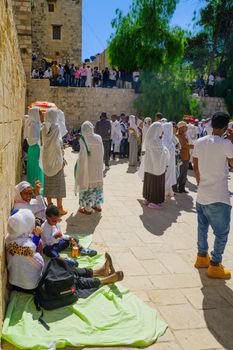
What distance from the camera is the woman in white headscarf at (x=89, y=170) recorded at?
6273 millimetres

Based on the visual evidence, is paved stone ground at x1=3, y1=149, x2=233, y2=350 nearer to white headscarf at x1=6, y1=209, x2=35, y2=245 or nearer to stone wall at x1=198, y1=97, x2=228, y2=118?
white headscarf at x1=6, y1=209, x2=35, y2=245

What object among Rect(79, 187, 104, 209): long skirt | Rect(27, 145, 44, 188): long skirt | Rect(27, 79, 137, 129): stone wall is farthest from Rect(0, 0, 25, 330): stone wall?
Rect(27, 79, 137, 129): stone wall

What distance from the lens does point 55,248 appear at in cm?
424

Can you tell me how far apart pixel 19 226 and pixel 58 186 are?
2803 mm

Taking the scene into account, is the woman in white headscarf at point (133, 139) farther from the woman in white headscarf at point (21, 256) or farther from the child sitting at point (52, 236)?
the woman in white headscarf at point (21, 256)

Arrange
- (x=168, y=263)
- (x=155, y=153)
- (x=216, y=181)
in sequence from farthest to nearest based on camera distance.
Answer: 1. (x=155, y=153)
2. (x=168, y=263)
3. (x=216, y=181)

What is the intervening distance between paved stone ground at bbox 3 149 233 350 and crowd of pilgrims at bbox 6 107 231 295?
0.36m

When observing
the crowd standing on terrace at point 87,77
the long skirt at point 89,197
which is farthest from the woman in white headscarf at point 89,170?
the crowd standing on terrace at point 87,77

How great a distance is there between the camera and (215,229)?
404cm

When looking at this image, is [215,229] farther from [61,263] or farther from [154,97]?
[154,97]

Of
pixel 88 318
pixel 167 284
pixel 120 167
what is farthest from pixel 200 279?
pixel 120 167

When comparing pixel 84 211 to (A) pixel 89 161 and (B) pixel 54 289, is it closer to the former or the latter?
(A) pixel 89 161

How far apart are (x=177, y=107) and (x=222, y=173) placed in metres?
15.6

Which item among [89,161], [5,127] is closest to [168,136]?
[89,161]
